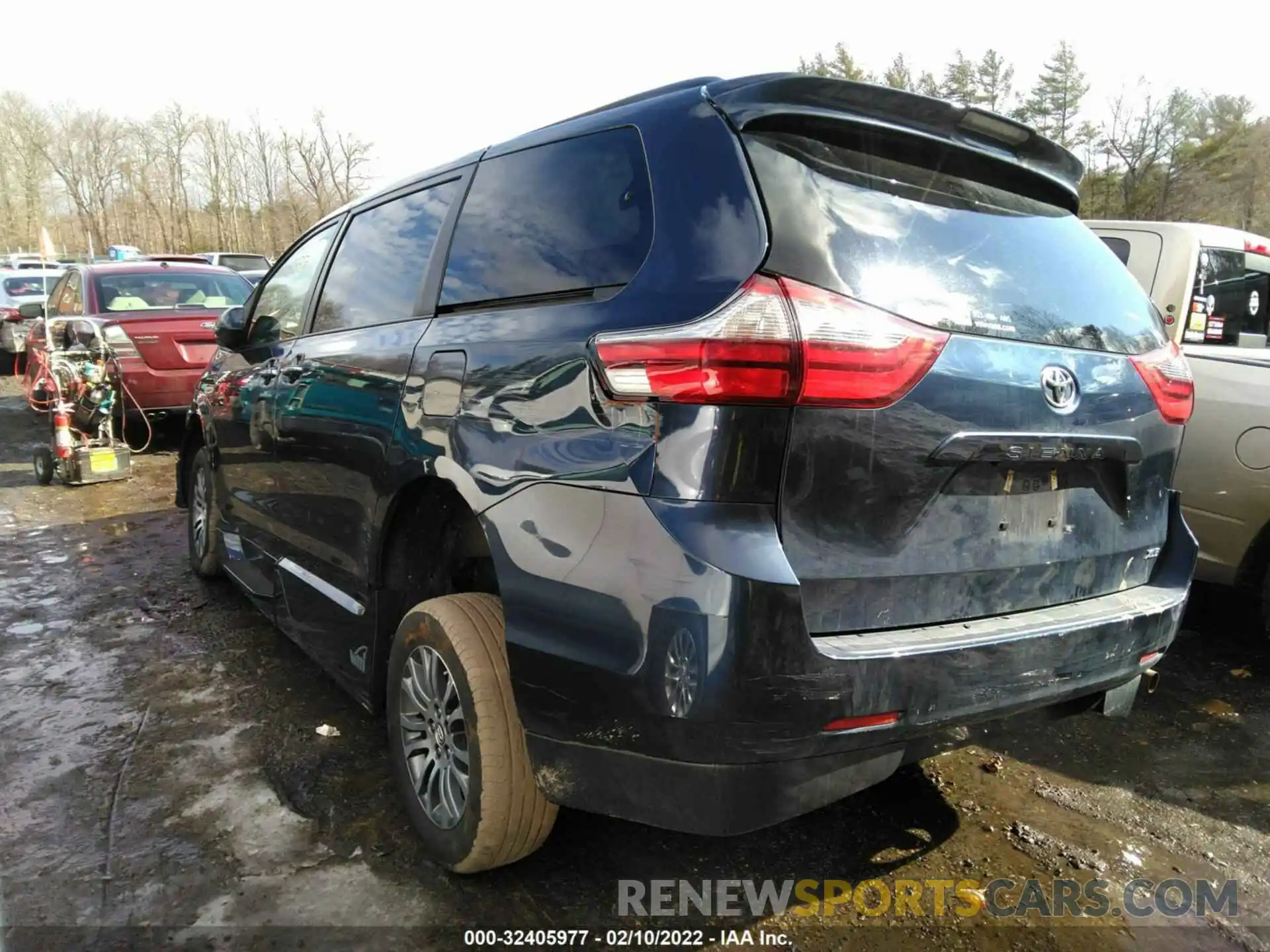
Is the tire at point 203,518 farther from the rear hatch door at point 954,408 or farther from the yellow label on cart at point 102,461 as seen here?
the rear hatch door at point 954,408

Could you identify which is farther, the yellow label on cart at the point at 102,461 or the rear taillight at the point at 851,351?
the yellow label on cart at the point at 102,461

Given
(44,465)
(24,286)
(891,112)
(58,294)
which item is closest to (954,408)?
(891,112)

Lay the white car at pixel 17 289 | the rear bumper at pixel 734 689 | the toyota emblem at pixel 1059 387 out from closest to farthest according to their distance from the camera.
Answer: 1. the rear bumper at pixel 734 689
2. the toyota emblem at pixel 1059 387
3. the white car at pixel 17 289

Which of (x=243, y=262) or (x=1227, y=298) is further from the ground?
(x=243, y=262)

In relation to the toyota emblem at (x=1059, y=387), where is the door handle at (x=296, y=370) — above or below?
below

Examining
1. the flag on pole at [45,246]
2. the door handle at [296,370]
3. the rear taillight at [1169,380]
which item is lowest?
the door handle at [296,370]

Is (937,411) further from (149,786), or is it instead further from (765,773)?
(149,786)

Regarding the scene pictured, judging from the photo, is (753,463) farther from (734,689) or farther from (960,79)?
(960,79)

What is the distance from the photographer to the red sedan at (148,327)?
7.99 m

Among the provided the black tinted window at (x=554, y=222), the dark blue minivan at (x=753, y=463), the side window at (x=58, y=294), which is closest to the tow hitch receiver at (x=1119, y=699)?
the dark blue minivan at (x=753, y=463)

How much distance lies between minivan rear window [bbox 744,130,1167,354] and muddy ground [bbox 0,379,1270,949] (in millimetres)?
1008

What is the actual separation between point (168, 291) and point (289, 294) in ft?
20.8

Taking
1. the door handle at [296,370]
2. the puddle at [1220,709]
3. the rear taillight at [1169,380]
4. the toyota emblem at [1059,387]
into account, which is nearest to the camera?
the toyota emblem at [1059,387]

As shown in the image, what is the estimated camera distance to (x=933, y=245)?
2.01 m
